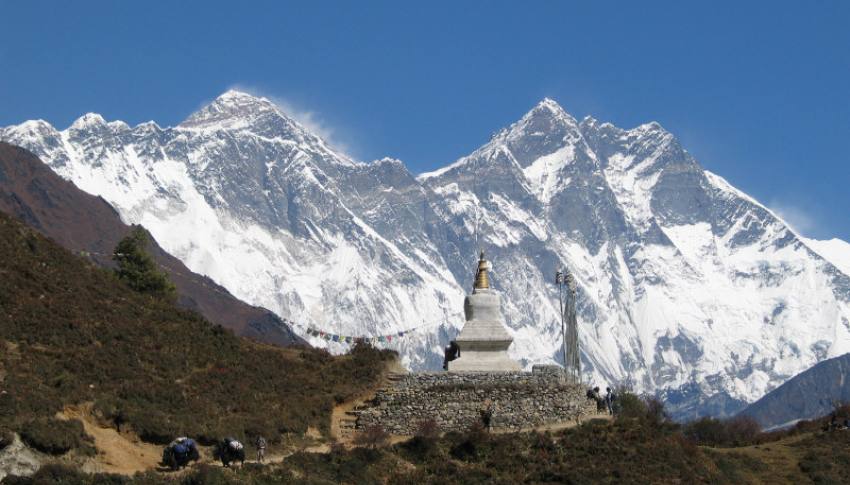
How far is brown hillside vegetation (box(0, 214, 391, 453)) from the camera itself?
159 ft

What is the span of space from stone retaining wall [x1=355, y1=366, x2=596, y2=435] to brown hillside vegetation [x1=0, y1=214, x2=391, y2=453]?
7.95ft

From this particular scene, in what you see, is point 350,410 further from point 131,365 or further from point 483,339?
point 483,339

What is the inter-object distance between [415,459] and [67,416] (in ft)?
42.8

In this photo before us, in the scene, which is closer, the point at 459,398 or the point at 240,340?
the point at 459,398

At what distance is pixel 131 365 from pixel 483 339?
19044 mm

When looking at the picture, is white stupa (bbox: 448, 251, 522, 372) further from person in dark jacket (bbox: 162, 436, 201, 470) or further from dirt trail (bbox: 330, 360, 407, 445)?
person in dark jacket (bbox: 162, 436, 201, 470)

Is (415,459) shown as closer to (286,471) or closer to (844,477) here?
(286,471)

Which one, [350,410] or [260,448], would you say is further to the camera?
[350,410]

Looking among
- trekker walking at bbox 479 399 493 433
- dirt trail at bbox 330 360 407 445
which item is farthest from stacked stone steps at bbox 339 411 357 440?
trekker walking at bbox 479 399 493 433

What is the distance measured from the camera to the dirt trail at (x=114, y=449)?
44.7 metres

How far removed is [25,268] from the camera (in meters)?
58.7

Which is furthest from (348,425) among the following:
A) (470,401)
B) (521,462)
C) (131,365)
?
(131,365)

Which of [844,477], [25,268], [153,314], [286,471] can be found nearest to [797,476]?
[844,477]

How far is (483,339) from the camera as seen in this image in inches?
2625
